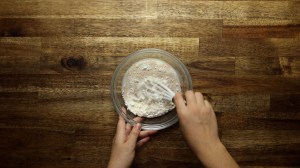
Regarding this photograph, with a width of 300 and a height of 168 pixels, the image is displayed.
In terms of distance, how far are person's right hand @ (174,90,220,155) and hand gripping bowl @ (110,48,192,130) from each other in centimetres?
9

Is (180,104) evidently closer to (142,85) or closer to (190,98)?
(190,98)

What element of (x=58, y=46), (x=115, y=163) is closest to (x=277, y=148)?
(x=115, y=163)

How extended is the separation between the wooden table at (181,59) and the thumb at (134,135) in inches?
2.0

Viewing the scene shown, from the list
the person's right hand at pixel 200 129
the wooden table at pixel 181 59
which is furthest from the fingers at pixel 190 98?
the wooden table at pixel 181 59

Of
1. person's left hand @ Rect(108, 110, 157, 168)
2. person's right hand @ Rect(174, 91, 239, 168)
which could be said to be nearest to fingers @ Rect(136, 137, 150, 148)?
person's left hand @ Rect(108, 110, 157, 168)

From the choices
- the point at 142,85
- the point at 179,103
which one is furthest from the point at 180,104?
the point at 142,85

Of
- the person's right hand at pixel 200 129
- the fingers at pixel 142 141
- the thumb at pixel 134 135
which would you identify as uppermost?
the person's right hand at pixel 200 129

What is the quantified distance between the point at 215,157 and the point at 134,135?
0.23m

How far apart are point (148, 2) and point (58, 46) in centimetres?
29

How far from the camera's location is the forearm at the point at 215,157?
785 millimetres

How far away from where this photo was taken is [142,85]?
35.2 inches

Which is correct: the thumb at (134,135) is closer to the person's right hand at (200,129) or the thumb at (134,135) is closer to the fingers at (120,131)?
the fingers at (120,131)

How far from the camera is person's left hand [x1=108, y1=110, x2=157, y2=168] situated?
89 centimetres

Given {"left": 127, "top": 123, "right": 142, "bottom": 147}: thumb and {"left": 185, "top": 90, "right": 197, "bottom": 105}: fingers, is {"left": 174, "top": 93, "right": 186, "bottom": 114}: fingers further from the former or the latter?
{"left": 127, "top": 123, "right": 142, "bottom": 147}: thumb
